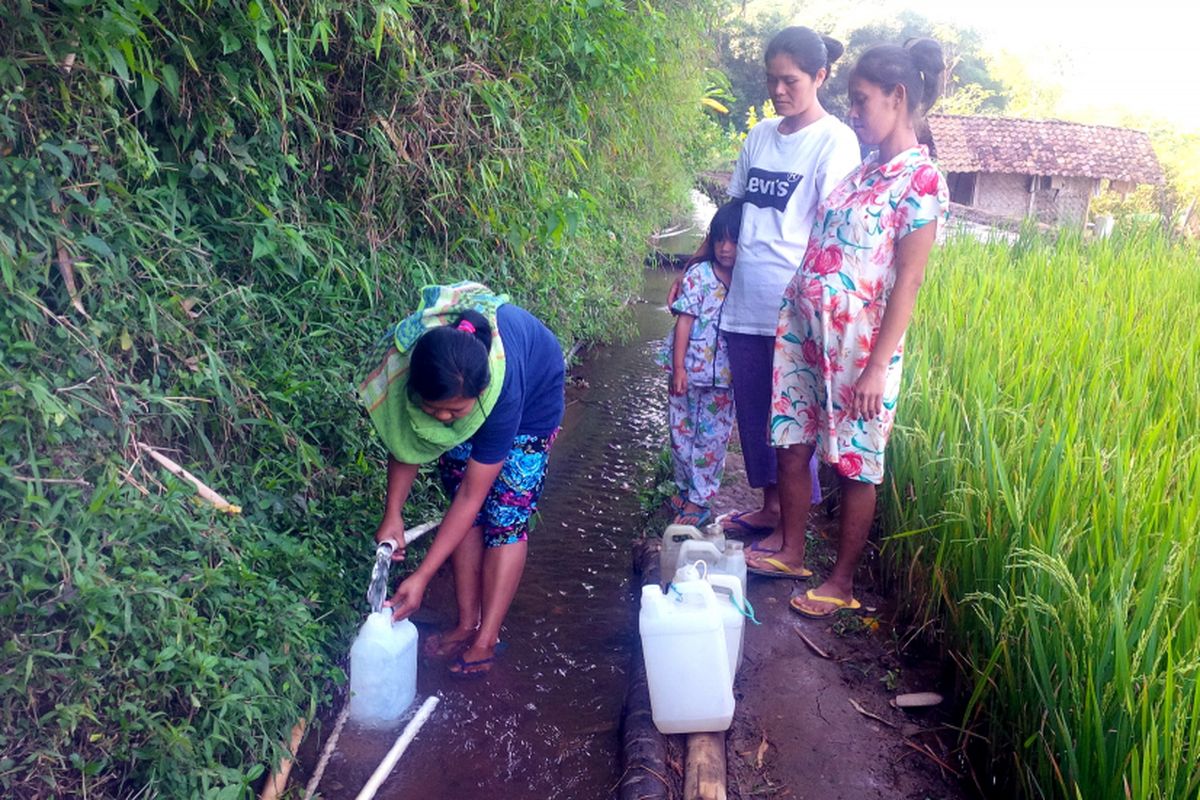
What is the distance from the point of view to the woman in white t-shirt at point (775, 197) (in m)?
2.95

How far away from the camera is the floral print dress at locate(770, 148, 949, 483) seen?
2520 millimetres

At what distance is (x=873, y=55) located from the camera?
2580 millimetres

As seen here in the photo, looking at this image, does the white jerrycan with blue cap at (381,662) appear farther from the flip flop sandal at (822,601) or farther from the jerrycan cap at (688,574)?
the flip flop sandal at (822,601)

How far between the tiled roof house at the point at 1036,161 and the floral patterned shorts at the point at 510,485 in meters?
17.6

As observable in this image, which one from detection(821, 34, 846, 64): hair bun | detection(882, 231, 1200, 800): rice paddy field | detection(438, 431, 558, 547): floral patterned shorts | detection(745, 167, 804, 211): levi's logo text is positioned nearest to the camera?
detection(882, 231, 1200, 800): rice paddy field

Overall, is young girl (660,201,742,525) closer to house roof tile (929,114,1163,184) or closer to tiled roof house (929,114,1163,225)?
house roof tile (929,114,1163,184)

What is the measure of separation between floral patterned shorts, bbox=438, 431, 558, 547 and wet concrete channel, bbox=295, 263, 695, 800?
1.60 feet

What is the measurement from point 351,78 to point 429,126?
34 cm

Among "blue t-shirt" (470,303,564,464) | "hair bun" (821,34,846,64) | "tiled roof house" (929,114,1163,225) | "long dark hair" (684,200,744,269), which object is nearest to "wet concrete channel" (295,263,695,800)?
"blue t-shirt" (470,303,564,464)

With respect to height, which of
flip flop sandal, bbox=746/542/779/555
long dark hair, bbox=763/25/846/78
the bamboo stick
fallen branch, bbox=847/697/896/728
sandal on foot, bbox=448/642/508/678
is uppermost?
long dark hair, bbox=763/25/846/78

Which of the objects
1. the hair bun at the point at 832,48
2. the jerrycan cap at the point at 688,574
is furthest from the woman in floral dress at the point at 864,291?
the jerrycan cap at the point at 688,574

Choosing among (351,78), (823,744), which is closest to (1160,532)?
(823,744)

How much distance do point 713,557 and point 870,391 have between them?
70 centimetres

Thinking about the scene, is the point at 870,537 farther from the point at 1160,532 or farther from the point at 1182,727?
the point at 1182,727
